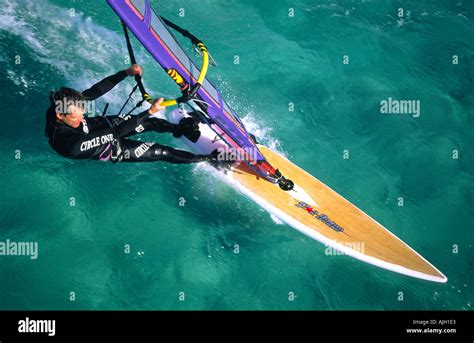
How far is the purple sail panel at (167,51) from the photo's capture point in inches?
213

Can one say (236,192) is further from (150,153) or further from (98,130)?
(98,130)

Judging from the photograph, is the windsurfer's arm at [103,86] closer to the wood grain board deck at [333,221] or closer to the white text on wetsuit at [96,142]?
the white text on wetsuit at [96,142]

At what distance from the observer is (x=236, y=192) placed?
9.52 metres

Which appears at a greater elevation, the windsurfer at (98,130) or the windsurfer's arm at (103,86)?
the windsurfer's arm at (103,86)

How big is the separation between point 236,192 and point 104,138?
3593 millimetres

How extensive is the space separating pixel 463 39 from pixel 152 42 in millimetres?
11427

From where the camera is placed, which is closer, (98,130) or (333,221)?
(98,130)

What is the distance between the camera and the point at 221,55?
11633mm

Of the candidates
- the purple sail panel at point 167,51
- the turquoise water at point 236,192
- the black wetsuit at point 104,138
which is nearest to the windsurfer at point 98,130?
the black wetsuit at point 104,138

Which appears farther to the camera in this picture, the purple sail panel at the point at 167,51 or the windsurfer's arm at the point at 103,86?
the windsurfer's arm at the point at 103,86

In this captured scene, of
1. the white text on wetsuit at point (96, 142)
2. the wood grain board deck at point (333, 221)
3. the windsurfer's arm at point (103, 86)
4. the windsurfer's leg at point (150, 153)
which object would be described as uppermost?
the windsurfer's arm at point (103, 86)

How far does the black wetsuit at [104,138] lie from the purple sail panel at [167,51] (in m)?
0.87

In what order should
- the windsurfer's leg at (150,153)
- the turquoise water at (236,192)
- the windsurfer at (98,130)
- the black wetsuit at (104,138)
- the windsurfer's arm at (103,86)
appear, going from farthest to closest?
the turquoise water at (236,192) < the windsurfer's leg at (150,153) < the windsurfer's arm at (103,86) < the black wetsuit at (104,138) < the windsurfer at (98,130)

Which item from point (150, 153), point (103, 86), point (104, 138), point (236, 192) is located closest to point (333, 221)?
point (236, 192)
